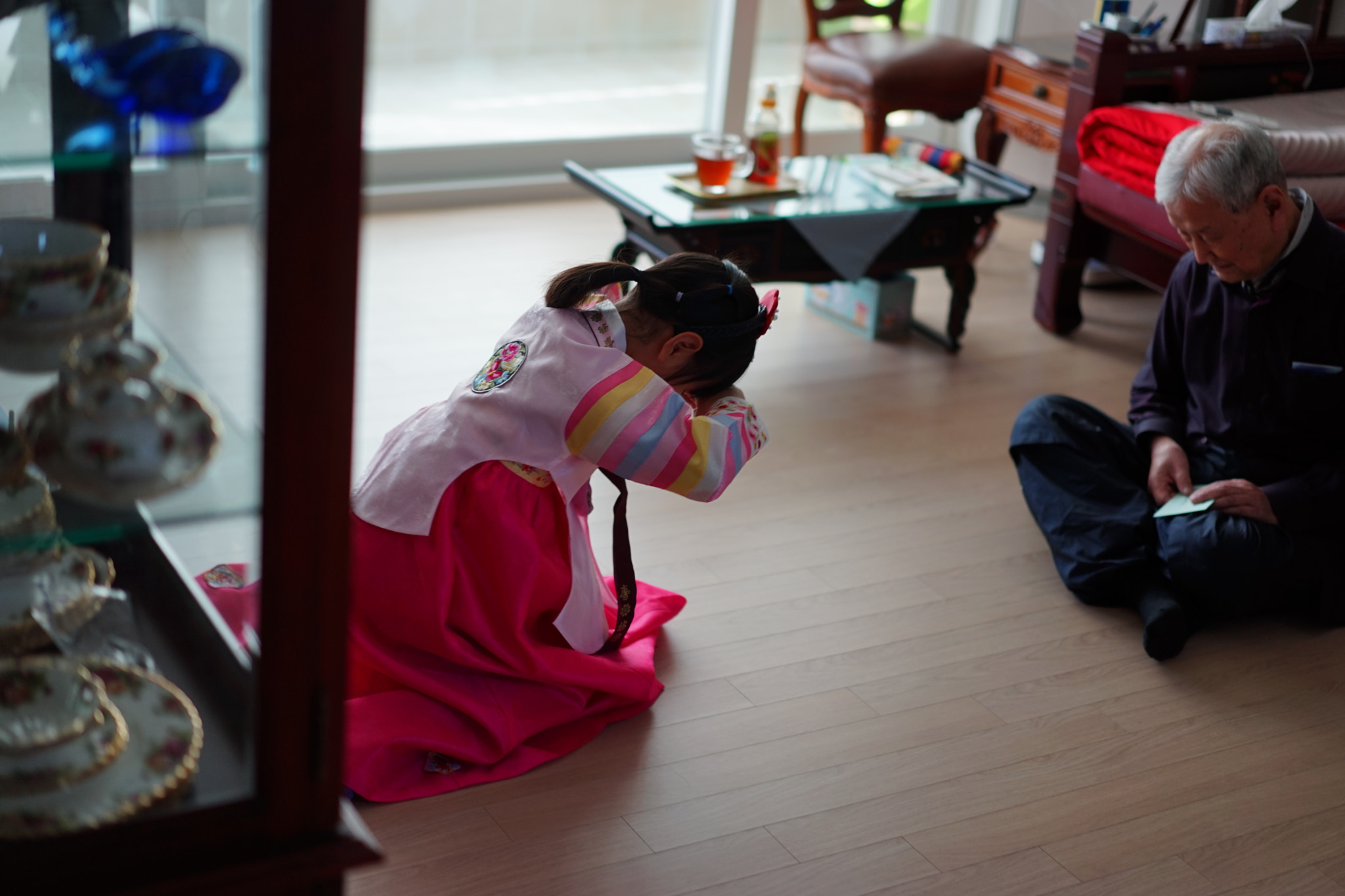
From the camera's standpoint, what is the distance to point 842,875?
1.61 metres

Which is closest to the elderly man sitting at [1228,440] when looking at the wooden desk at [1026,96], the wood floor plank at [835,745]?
the wood floor plank at [835,745]

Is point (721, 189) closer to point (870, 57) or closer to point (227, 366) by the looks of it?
point (870, 57)

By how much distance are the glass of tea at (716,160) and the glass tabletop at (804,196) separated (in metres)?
0.07

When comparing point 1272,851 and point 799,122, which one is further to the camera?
point 799,122

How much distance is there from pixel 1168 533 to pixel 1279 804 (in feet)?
1.77

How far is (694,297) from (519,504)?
364mm

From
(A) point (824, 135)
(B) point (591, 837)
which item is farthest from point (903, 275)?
(B) point (591, 837)

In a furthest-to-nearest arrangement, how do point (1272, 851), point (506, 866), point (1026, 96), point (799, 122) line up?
point (799, 122), point (1026, 96), point (1272, 851), point (506, 866)

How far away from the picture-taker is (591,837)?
1643 mm

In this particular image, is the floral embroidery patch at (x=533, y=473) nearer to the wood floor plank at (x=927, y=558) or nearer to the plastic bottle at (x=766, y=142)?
the wood floor plank at (x=927, y=558)

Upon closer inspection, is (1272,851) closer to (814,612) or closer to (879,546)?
(814,612)

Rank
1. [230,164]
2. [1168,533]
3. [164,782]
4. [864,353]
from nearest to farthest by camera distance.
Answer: [230,164]
[164,782]
[1168,533]
[864,353]

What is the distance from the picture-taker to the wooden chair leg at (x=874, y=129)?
3971 mm

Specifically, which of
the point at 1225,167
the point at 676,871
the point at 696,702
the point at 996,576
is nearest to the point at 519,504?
the point at 696,702
